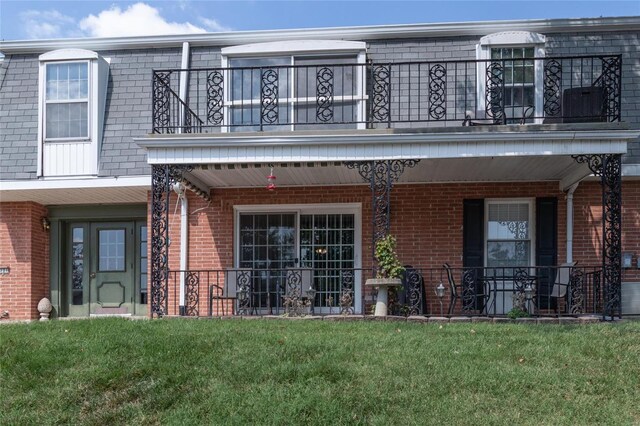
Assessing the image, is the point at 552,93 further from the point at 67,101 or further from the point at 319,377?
the point at 67,101

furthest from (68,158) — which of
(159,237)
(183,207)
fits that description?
(159,237)

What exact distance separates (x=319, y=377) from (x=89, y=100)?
798 cm

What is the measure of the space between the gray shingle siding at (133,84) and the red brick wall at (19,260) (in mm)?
1007

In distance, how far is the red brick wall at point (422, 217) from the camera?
1152cm

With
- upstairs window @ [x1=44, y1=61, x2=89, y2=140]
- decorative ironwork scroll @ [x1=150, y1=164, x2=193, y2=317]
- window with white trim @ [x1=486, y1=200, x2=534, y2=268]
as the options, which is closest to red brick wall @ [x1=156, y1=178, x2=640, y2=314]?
window with white trim @ [x1=486, y1=200, x2=534, y2=268]

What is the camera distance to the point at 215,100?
11148 mm

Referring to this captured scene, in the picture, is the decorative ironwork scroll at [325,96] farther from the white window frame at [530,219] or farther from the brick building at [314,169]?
the white window frame at [530,219]

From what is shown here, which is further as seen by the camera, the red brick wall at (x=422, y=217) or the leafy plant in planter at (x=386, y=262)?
the red brick wall at (x=422, y=217)

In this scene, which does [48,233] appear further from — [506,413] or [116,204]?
[506,413]

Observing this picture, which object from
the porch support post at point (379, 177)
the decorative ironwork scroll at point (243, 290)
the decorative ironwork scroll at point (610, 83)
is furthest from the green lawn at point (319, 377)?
the decorative ironwork scroll at point (610, 83)

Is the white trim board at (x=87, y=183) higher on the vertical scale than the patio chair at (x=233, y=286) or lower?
higher

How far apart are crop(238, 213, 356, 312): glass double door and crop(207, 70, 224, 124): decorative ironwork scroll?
1932 mm

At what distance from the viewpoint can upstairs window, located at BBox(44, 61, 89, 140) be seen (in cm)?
1218

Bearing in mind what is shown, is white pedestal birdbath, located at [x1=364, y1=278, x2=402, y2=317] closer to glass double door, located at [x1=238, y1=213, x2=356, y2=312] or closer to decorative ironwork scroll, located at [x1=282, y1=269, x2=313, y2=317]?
decorative ironwork scroll, located at [x1=282, y1=269, x2=313, y2=317]
